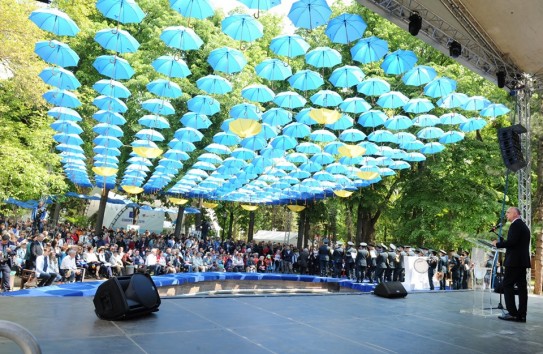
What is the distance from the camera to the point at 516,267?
6449 mm

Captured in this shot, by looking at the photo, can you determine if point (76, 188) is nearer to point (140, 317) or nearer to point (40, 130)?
point (40, 130)

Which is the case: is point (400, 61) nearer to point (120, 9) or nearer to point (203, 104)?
point (203, 104)

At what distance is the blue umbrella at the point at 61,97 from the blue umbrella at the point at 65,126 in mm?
1410

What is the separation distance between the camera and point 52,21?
1003 cm

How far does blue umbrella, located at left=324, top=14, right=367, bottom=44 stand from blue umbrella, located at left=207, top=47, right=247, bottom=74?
2635 millimetres

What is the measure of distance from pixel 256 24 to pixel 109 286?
6.97 m

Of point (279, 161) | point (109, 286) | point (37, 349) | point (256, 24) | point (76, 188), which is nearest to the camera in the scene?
point (37, 349)

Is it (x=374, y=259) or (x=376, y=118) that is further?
(x=374, y=259)

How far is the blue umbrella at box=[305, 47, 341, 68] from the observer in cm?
1134

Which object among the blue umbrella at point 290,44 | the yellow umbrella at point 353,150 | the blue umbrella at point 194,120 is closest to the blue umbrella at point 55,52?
the blue umbrella at point 194,120

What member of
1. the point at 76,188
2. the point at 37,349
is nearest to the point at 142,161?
the point at 76,188

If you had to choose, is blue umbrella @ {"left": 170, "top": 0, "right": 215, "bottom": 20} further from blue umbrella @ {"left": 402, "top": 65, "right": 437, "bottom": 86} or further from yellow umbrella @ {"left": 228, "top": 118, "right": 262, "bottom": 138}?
blue umbrella @ {"left": 402, "top": 65, "right": 437, "bottom": 86}

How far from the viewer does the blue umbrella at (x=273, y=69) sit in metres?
11.7

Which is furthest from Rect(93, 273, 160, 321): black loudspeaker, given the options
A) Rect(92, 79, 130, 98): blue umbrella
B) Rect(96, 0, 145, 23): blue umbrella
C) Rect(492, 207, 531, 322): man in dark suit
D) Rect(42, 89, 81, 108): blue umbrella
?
Rect(42, 89, 81, 108): blue umbrella
